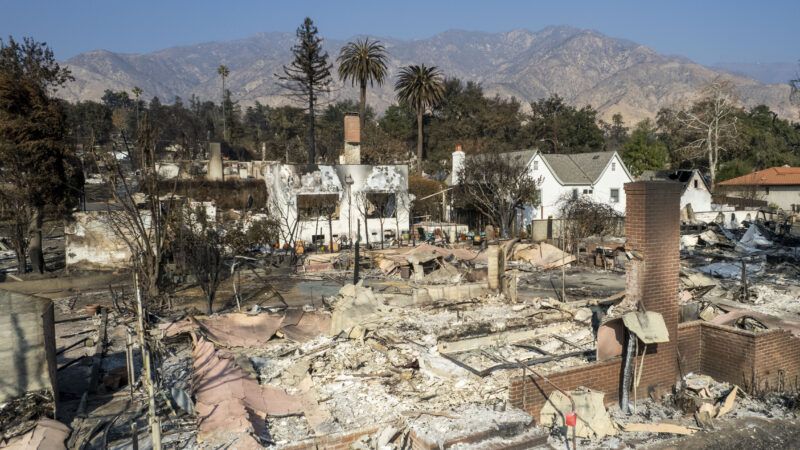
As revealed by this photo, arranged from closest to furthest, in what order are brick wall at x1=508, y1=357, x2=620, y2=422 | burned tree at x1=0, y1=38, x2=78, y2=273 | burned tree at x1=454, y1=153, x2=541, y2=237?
brick wall at x1=508, y1=357, x2=620, y2=422
burned tree at x1=0, y1=38, x2=78, y2=273
burned tree at x1=454, y1=153, x2=541, y2=237

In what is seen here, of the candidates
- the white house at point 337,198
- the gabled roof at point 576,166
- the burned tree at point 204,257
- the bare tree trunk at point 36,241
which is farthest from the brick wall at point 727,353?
the gabled roof at point 576,166

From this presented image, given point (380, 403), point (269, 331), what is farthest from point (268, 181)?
point (380, 403)

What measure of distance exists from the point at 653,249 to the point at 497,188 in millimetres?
22188

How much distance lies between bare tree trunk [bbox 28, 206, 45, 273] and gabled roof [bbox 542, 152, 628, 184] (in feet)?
94.1

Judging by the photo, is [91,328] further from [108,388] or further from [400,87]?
[400,87]

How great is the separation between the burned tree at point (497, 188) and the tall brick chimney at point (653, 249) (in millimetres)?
20846

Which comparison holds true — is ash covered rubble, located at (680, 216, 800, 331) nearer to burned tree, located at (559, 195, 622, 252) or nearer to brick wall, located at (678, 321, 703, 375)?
brick wall, located at (678, 321, 703, 375)

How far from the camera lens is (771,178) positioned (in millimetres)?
46938

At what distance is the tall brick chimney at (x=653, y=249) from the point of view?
8.63m

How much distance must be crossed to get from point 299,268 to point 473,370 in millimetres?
14416

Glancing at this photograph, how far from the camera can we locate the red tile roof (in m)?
45.6

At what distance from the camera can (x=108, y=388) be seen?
31.3 ft

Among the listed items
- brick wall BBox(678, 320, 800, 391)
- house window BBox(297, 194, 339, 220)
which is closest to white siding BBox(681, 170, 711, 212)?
house window BBox(297, 194, 339, 220)

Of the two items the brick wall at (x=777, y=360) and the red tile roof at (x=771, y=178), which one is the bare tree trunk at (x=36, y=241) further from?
the red tile roof at (x=771, y=178)
